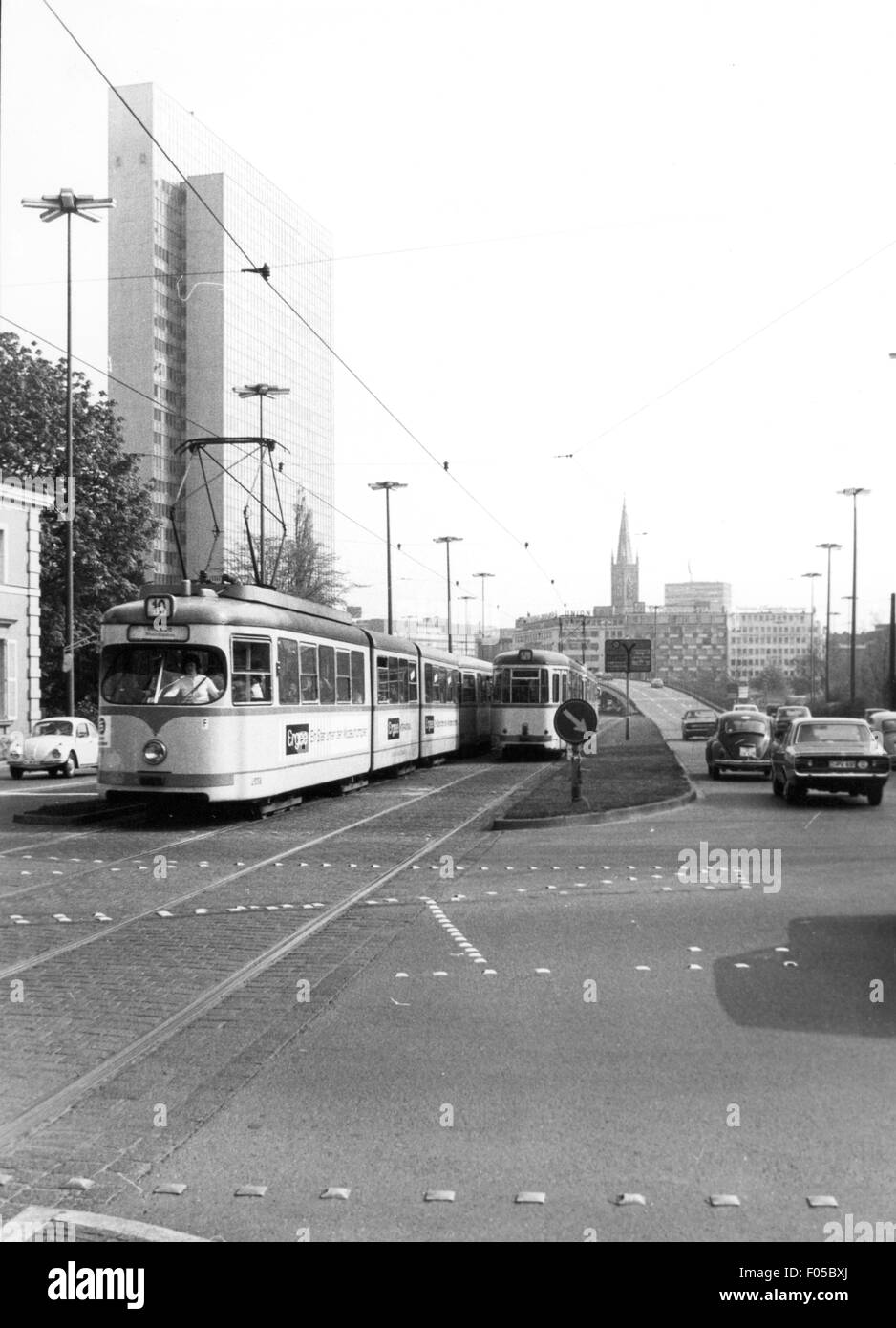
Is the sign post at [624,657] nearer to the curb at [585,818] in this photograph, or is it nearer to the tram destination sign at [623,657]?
the tram destination sign at [623,657]

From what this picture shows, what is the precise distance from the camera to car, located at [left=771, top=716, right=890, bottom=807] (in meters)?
22.2

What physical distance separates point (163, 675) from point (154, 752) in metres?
1.04

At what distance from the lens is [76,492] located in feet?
157

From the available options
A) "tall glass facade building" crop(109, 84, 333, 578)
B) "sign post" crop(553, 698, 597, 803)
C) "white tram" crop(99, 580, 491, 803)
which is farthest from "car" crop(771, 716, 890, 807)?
"tall glass facade building" crop(109, 84, 333, 578)

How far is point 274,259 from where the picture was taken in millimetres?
32844

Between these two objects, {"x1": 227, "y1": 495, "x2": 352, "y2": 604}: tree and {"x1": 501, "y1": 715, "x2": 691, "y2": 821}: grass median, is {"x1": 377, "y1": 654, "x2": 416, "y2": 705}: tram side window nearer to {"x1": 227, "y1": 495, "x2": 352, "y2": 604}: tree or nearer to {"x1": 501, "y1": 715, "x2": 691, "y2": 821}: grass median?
{"x1": 501, "y1": 715, "x2": 691, "y2": 821}: grass median

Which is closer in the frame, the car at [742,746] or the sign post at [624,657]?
the car at [742,746]

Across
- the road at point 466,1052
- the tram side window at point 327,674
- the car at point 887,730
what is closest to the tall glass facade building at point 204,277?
the tram side window at point 327,674

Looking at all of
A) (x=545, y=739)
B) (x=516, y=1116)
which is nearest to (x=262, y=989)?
(x=516, y=1116)

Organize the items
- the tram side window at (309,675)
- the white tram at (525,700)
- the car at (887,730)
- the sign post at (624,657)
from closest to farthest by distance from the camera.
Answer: the tram side window at (309,675) → the car at (887,730) → the white tram at (525,700) → the sign post at (624,657)

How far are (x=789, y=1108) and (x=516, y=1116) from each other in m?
1.12

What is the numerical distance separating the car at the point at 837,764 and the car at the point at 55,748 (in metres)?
16.1

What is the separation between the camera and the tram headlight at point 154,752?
17984 mm
